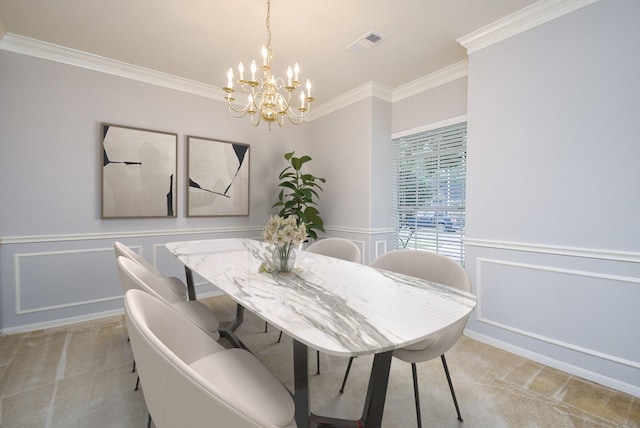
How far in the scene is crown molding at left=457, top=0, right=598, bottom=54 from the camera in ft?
6.69

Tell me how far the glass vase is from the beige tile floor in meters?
0.82

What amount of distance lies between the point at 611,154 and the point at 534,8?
123 centimetres

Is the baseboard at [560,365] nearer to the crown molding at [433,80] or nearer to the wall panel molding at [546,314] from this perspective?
the wall panel molding at [546,314]

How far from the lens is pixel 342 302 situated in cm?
115

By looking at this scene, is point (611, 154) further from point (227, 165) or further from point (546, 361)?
point (227, 165)

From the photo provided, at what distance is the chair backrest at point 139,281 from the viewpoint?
1314mm

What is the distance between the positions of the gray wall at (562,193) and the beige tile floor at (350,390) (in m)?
0.26

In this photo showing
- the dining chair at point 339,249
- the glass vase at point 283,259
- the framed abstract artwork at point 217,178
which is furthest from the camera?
the framed abstract artwork at point 217,178

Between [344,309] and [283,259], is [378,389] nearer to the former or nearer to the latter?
[344,309]

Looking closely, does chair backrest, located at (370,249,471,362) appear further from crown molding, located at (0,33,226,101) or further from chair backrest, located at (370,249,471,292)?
crown molding, located at (0,33,226,101)

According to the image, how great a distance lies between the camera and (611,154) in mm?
1869

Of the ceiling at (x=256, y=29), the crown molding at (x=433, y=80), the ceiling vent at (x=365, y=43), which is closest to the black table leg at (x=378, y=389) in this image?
the ceiling at (x=256, y=29)

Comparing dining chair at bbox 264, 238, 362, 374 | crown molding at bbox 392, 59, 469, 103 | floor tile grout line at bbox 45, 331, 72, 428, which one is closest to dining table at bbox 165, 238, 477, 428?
dining chair at bbox 264, 238, 362, 374

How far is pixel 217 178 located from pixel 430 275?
9.54 ft
